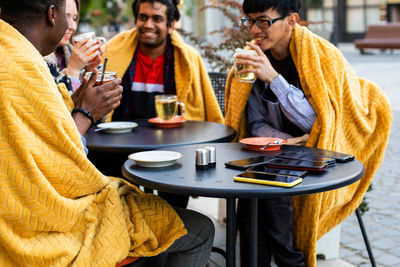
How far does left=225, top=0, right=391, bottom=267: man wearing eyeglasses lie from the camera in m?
Result: 2.76

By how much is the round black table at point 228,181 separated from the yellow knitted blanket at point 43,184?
21cm

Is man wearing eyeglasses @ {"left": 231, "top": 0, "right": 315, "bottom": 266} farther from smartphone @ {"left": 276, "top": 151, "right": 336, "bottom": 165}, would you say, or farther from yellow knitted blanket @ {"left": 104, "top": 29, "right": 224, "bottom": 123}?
yellow knitted blanket @ {"left": 104, "top": 29, "right": 224, "bottom": 123}

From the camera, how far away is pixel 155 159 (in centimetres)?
214

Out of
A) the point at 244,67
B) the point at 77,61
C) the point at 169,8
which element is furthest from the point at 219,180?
the point at 169,8

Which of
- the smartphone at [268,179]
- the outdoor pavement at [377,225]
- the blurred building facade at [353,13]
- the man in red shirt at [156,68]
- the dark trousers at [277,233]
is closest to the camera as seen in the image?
the smartphone at [268,179]

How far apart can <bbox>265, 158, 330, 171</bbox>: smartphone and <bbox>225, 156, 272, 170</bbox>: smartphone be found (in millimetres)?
60

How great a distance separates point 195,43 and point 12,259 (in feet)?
11.1

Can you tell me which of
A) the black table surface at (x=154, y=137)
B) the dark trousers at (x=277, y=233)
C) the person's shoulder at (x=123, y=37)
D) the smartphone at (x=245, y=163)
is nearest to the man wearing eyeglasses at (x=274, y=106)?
the dark trousers at (x=277, y=233)

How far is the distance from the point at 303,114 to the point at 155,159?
1072 millimetres

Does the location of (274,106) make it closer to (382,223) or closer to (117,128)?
(117,128)

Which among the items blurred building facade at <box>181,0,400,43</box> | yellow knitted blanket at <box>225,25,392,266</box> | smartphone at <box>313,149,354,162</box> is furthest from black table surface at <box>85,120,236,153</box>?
blurred building facade at <box>181,0,400,43</box>

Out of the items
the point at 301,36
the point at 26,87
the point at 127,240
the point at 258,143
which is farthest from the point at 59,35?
the point at 301,36

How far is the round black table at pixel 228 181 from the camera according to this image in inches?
71.0

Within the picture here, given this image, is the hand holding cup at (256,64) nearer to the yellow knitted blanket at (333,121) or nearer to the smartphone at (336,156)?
the yellow knitted blanket at (333,121)
